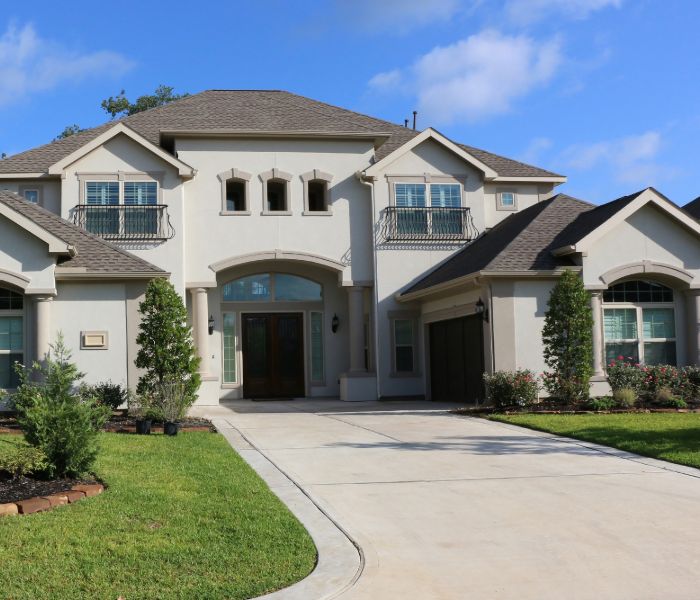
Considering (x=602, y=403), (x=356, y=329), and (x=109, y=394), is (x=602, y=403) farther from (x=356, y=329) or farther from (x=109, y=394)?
(x=109, y=394)

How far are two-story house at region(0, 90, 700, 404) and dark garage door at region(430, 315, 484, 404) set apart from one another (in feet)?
0.23

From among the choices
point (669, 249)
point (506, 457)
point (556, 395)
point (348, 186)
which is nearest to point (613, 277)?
point (669, 249)

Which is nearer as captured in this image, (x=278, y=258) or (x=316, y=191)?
(x=278, y=258)

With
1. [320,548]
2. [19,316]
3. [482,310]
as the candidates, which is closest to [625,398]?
[482,310]

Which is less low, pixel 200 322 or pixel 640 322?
pixel 200 322

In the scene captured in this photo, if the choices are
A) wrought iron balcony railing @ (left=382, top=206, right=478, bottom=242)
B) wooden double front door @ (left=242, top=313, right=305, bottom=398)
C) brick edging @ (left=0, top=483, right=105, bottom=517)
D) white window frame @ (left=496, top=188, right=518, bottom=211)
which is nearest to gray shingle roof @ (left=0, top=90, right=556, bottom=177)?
white window frame @ (left=496, top=188, right=518, bottom=211)

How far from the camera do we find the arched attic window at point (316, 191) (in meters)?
24.8

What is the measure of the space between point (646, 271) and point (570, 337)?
11.3ft

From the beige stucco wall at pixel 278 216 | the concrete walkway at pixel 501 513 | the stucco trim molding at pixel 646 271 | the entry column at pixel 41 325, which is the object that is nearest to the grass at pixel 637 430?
the concrete walkway at pixel 501 513

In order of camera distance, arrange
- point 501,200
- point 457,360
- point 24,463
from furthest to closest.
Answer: point 501,200, point 457,360, point 24,463

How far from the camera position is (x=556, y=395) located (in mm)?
18562

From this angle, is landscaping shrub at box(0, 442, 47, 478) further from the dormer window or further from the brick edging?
the dormer window

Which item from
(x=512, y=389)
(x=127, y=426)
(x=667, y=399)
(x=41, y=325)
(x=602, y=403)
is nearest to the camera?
(x=127, y=426)

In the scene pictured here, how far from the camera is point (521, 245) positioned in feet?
68.1
